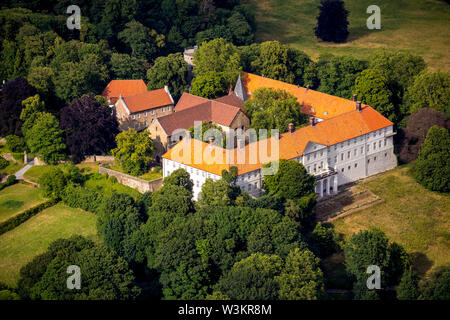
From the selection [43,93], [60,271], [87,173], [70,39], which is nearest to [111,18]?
[70,39]

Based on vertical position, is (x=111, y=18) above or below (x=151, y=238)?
above

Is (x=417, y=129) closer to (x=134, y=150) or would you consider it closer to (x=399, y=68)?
(x=399, y=68)

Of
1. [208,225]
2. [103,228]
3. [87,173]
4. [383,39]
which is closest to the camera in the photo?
[208,225]

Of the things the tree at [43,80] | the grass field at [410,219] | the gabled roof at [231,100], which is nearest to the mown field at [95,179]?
the tree at [43,80]

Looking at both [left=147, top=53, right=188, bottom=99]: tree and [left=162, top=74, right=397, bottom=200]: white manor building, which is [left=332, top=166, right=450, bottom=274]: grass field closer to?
[left=162, top=74, right=397, bottom=200]: white manor building

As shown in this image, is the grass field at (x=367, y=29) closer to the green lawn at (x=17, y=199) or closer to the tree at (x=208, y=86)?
the tree at (x=208, y=86)

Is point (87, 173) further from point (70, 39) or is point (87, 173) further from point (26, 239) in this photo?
point (70, 39)

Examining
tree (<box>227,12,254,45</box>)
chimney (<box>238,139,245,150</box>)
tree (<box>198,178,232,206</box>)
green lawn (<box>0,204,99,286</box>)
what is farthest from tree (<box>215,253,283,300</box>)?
tree (<box>227,12,254,45</box>)
